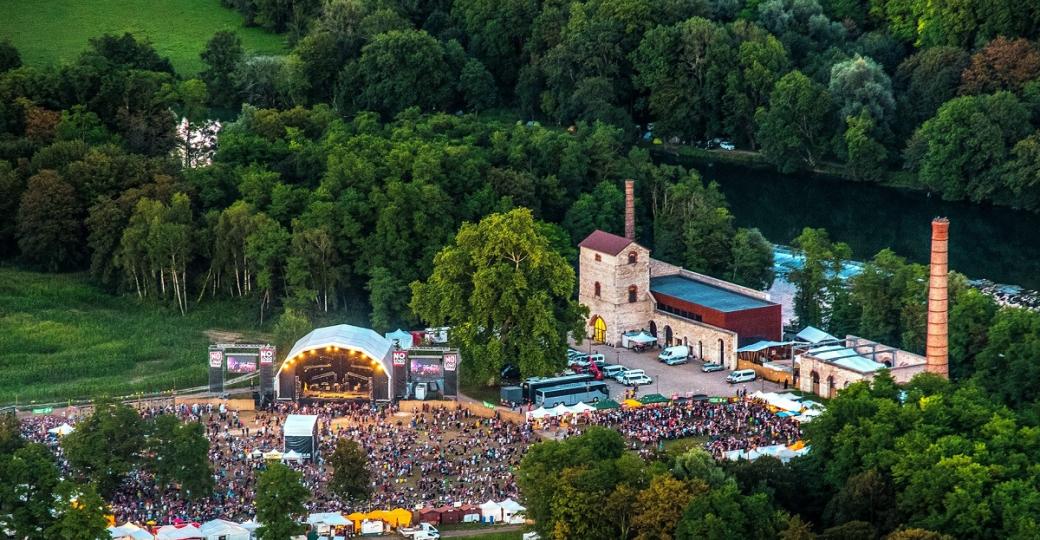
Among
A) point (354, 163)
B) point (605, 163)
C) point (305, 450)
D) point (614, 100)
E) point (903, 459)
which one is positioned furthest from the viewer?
point (614, 100)

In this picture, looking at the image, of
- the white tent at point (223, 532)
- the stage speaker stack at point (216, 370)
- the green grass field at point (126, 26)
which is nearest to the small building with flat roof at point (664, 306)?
the stage speaker stack at point (216, 370)

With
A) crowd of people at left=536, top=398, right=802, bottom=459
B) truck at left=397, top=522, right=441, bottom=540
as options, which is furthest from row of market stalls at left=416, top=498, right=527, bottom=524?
crowd of people at left=536, top=398, right=802, bottom=459

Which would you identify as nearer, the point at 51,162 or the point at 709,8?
the point at 51,162

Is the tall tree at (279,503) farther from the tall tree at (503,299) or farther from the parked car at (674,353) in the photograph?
the parked car at (674,353)

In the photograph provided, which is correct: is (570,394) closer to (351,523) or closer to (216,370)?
(216,370)

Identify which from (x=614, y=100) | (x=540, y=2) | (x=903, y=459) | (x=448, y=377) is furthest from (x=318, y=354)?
(x=540, y=2)

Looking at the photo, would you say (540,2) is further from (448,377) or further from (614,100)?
(448,377)
